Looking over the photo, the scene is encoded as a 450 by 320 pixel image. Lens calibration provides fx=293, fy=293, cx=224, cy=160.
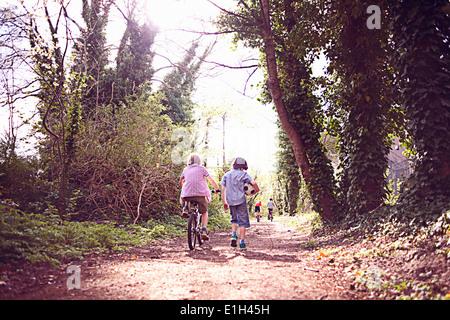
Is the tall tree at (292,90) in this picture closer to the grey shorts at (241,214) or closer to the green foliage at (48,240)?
the grey shorts at (241,214)

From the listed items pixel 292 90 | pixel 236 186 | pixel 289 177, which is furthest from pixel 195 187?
pixel 289 177

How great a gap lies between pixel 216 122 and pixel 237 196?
2438 cm

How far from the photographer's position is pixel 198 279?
386 cm

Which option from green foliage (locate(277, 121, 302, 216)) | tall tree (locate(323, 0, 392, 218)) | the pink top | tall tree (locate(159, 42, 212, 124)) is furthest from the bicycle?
tall tree (locate(159, 42, 212, 124))

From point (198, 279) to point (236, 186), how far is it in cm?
309

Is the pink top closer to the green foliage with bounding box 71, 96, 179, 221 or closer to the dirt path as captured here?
the dirt path

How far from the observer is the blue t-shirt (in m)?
6.69

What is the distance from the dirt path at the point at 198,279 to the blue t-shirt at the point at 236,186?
1396mm

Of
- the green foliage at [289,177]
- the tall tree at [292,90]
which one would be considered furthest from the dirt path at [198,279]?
the green foliage at [289,177]

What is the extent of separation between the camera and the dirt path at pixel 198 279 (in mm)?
3199

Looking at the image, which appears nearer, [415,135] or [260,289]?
[260,289]

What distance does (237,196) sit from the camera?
6.69 meters
